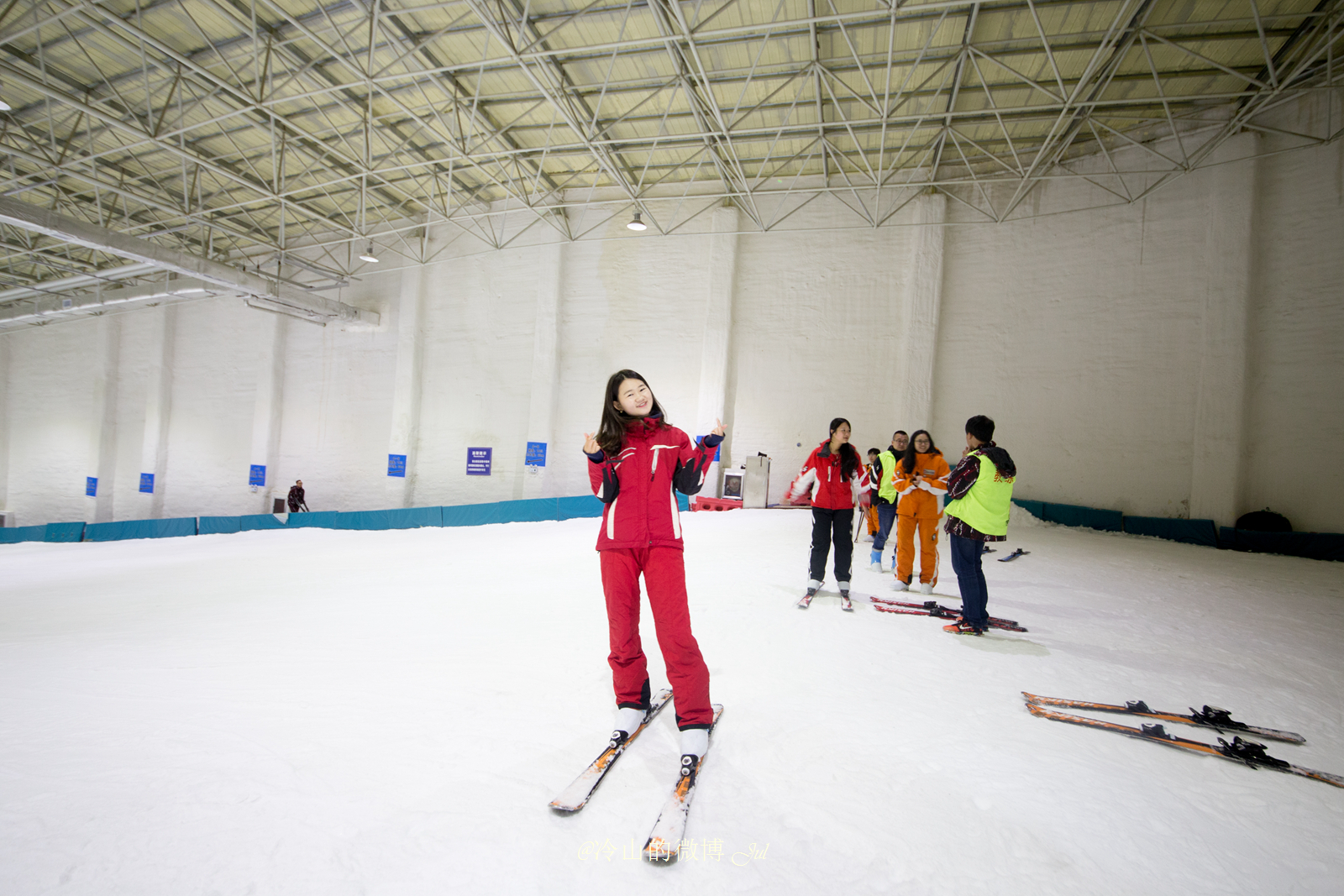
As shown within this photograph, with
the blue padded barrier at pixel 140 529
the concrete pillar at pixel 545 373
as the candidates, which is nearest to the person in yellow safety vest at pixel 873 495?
the concrete pillar at pixel 545 373

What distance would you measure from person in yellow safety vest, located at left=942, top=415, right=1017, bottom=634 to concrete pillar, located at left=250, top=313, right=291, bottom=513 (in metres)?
20.2

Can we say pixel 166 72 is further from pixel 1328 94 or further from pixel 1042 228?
pixel 1328 94

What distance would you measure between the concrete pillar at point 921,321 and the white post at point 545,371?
346 inches

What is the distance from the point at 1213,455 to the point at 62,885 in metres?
15.3

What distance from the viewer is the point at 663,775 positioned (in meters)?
2.26

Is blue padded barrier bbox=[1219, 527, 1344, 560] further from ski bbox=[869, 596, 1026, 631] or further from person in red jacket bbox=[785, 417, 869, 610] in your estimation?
person in red jacket bbox=[785, 417, 869, 610]

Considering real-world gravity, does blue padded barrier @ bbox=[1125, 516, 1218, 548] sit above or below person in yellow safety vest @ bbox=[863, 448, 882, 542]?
below

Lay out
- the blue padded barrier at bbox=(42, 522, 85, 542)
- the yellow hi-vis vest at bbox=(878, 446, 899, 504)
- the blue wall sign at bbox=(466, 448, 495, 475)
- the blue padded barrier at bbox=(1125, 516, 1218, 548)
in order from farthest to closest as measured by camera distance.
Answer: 1. the blue wall sign at bbox=(466, 448, 495, 475)
2. the blue padded barrier at bbox=(42, 522, 85, 542)
3. the blue padded barrier at bbox=(1125, 516, 1218, 548)
4. the yellow hi-vis vest at bbox=(878, 446, 899, 504)

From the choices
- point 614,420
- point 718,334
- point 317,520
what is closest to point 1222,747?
point 614,420

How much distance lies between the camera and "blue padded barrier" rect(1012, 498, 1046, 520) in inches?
480

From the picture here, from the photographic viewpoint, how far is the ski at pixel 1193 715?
2816 millimetres

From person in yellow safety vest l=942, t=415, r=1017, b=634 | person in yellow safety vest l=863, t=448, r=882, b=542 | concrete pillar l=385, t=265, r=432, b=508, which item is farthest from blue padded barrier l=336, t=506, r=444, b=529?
person in yellow safety vest l=942, t=415, r=1017, b=634

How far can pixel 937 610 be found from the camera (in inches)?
192

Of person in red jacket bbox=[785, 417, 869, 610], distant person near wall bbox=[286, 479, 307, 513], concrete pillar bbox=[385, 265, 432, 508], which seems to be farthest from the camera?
concrete pillar bbox=[385, 265, 432, 508]
